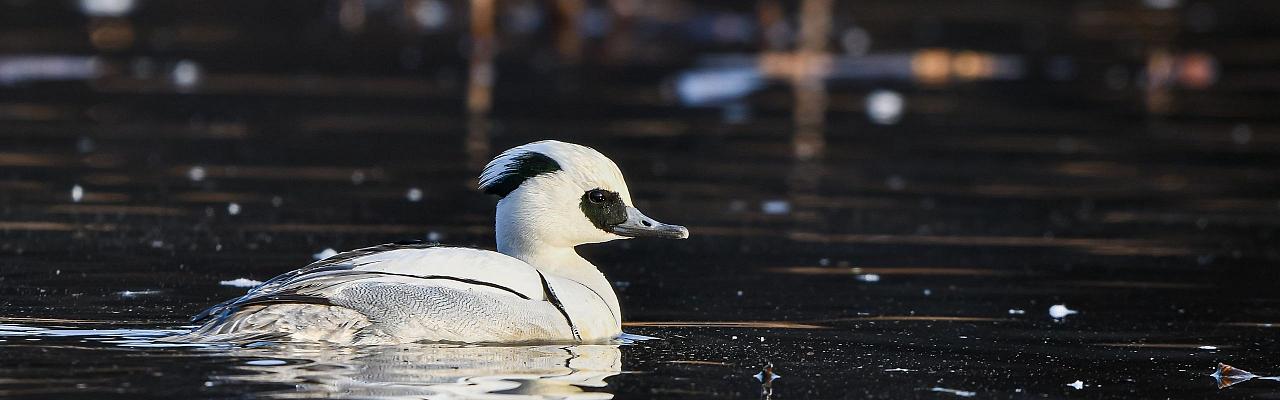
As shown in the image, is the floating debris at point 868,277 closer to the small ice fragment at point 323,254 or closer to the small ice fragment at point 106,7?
the small ice fragment at point 323,254

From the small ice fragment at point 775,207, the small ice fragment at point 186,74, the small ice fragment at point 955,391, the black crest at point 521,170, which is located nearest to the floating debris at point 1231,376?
the small ice fragment at point 955,391

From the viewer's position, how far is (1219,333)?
10.2 m

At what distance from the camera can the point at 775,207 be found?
49.6 feet

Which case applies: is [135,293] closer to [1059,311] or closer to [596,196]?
[596,196]

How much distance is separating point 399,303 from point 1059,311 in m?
3.74

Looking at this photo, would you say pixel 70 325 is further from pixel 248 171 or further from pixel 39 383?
pixel 248 171

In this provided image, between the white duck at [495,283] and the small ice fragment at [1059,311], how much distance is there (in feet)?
7.05

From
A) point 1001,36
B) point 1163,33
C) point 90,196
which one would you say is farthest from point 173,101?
point 1163,33

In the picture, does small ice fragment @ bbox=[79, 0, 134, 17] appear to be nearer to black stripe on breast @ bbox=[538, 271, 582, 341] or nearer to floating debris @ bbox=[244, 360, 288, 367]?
black stripe on breast @ bbox=[538, 271, 582, 341]

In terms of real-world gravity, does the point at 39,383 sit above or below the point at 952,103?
below

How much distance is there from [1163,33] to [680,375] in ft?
103

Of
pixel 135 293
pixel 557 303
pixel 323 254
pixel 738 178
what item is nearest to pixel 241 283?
pixel 135 293

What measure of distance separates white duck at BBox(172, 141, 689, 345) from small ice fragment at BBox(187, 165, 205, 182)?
6663 mm

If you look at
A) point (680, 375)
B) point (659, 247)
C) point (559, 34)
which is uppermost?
point (559, 34)
